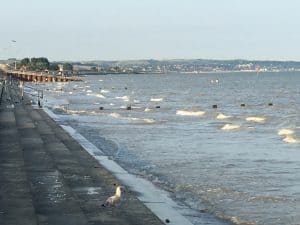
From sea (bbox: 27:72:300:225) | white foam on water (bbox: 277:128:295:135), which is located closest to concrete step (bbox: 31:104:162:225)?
sea (bbox: 27:72:300:225)

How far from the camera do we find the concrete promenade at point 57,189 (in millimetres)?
14211

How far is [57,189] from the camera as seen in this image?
17.5m

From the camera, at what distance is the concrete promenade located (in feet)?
46.6

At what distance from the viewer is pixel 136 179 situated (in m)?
21.3

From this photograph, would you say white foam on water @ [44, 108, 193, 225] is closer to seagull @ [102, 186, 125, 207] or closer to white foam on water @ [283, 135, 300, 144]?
seagull @ [102, 186, 125, 207]

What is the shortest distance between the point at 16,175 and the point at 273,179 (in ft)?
27.0

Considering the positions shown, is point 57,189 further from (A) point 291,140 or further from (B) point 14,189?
(A) point 291,140

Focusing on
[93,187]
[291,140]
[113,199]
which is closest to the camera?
[113,199]

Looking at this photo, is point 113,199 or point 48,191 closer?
point 113,199

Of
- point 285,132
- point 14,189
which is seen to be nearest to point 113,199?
point 14,189

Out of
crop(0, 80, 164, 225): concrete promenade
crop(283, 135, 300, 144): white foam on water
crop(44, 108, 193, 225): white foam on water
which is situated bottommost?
crop(283, 135, 300, 144): white foam on water

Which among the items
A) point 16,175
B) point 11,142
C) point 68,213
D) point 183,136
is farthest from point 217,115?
point 68,213

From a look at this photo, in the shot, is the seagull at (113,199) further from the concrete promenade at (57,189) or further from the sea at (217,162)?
the sea at (217,162)

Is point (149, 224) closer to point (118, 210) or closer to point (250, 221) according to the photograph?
point (118, 210)
